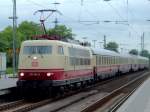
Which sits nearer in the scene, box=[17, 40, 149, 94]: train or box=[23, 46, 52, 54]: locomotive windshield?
box=[17, 40, 149, 94]: train

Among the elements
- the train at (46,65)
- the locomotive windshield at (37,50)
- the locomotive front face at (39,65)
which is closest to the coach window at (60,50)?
the train at (46,65)

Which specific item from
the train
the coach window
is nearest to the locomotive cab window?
the train

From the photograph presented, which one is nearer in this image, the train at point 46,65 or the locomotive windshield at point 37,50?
the train at point 46,65

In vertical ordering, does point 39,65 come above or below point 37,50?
below

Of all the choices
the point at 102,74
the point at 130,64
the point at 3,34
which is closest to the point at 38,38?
the point at 102,74

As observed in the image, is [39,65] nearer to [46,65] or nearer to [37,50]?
[46,65]

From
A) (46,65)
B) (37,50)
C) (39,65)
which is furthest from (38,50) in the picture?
(46,65)

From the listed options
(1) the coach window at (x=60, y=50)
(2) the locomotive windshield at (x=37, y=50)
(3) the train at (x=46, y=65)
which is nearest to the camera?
(3) the train at (x=46, y=65)

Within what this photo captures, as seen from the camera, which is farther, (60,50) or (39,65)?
(60,50)

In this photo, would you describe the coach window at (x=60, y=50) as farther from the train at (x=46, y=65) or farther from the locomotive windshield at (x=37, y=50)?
the locomotive windshield at (x=37, y=50)

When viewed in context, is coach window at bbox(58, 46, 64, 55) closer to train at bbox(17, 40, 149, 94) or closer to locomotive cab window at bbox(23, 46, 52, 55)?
train at bbox(17, 40, 149, 94)

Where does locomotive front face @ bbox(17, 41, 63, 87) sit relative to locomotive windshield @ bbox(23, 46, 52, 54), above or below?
below

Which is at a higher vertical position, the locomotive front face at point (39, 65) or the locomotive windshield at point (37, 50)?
the locomotive windshield at point (37, 50)

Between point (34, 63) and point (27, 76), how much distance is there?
75 centimetres
